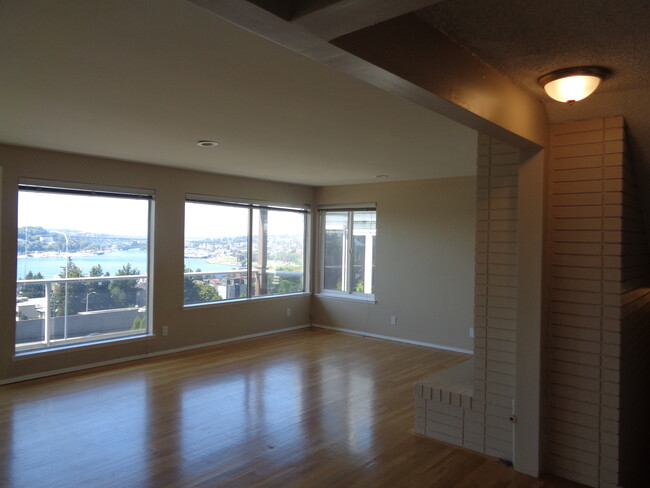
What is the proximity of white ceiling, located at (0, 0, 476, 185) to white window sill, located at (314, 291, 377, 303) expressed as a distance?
8.45 ft

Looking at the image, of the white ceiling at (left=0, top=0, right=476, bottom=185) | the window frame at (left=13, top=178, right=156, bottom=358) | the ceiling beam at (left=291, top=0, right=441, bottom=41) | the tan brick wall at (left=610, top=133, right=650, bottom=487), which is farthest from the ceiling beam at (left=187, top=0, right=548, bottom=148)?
the window frame at (left=13, top=178, right=156, bottom=358)

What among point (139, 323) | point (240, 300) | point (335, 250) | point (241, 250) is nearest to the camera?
point (139, 323)

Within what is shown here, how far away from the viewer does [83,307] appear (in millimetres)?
5230

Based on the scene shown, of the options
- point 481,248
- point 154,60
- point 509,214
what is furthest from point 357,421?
point 154,60

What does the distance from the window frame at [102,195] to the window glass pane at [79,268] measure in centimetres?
3

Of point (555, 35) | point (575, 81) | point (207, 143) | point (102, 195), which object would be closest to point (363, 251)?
point (207, 143)

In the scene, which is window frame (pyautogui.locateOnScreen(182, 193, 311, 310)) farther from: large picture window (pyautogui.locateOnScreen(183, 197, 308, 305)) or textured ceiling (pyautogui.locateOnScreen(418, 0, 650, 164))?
textured ceiling (pyautogui.locateOnScreen(418, 0, 650, 164))

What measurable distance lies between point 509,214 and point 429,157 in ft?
6.27

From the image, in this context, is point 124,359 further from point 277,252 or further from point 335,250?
Answer: point 335,250

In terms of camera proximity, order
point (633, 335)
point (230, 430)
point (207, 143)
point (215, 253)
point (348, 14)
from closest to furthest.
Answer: point (348, 14)
point (633, 335)
point (230, 430)
point (207, 143)
point (215, 253)

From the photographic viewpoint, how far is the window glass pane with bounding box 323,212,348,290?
760cm

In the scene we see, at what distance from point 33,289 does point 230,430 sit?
2828 millimetres

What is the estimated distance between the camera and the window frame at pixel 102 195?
4766 millimetres

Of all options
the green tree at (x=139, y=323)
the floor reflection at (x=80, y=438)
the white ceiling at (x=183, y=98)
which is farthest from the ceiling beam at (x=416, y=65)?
the green tree at (x=139, y=323)
